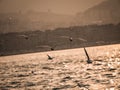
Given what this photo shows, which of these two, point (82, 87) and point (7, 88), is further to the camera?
point (7, 88)

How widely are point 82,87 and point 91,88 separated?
6.01ft

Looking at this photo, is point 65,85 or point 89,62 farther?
point 89,62

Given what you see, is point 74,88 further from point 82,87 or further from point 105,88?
point 105,88

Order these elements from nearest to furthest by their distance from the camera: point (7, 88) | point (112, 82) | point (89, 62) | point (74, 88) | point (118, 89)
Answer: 1. point (118, 89)
2. point (74, 88)
3. point (112, 82)
4. point (7, 88)
5. point (89, 62)

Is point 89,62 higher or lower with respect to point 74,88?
higher

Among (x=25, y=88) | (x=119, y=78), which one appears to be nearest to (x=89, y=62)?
(x=119, y=78)

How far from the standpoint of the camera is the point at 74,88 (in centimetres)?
4038

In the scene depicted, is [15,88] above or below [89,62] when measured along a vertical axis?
below

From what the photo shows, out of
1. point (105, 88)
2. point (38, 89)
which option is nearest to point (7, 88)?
point (38, 89)

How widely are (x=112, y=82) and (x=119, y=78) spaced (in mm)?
4184

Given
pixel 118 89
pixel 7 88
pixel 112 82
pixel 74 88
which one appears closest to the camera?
pixel 118 89

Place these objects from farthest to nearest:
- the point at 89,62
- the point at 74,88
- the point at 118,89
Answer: the point at 89,62
the point at 74,88
the point at 118,89

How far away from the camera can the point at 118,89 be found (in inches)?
1463

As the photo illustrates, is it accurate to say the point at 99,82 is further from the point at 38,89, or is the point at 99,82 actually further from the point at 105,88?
the point at 38,89
